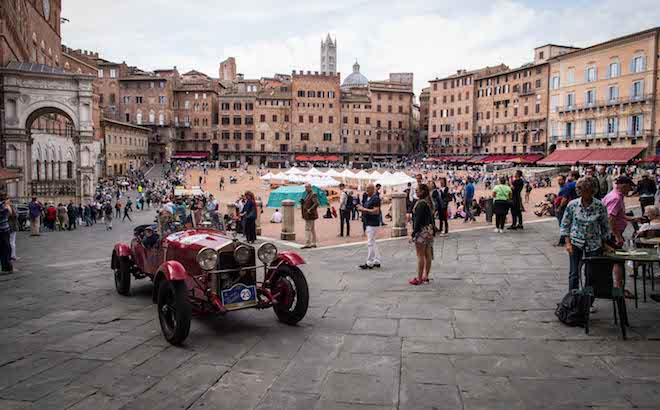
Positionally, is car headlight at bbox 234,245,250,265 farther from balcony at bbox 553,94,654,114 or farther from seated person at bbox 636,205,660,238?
balcony at bbox 553,94,654,114

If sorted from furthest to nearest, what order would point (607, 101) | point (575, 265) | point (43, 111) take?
point (607, 101)
point (43, 111)
point (575, 265)

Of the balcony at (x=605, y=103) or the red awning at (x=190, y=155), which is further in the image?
the red awning at (x=190, y=155)

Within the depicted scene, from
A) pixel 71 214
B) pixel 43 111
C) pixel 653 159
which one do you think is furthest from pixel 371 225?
pixel 653 159

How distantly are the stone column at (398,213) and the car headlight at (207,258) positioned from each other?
28.1 ft

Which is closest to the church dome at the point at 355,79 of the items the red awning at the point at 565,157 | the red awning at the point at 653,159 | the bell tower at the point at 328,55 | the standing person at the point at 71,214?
the bell tower at the point at 328,55

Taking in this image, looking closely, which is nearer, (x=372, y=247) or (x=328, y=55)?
(x=372, y=247)

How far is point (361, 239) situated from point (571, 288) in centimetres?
862

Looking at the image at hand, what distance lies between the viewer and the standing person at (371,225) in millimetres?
9320

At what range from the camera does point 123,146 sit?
219 feet

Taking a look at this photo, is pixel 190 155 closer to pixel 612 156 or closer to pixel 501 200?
pixel 612 156

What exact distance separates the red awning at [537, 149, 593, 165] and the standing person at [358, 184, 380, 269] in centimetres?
4932

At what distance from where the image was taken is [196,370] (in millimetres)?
4816

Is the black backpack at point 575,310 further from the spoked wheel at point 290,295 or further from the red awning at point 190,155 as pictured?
the red awning at point 190,155

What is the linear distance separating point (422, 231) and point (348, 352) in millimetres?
3167
